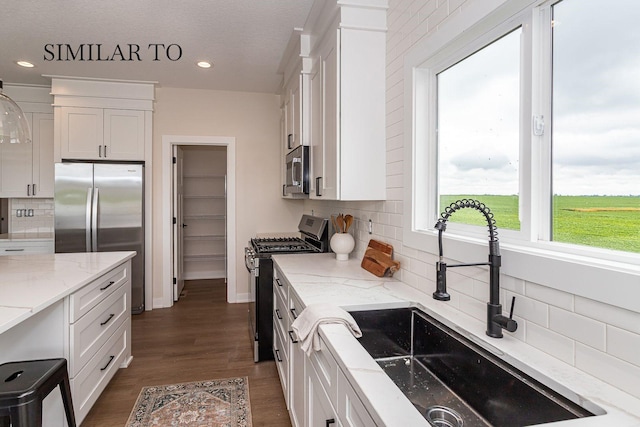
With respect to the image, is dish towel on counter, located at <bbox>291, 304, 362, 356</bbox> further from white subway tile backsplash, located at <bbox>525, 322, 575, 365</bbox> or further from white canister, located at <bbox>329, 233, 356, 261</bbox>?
white canister, located at <bbox>329, 233, 356, 261</bbox>

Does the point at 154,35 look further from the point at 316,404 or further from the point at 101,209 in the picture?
Answer: the point at 316,404

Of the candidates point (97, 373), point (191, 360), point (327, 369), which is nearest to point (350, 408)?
point (327, 369)

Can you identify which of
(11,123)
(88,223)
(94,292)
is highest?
(11,123)

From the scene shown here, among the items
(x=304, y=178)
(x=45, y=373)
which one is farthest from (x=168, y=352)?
(x=304, y=178)

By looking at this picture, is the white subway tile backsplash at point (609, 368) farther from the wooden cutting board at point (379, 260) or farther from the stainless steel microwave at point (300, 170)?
the stainless steel microwave at point (300, 170)

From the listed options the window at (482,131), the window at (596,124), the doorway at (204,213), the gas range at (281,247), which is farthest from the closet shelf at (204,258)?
the window at (596,124)

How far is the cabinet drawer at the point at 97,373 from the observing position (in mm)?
1901

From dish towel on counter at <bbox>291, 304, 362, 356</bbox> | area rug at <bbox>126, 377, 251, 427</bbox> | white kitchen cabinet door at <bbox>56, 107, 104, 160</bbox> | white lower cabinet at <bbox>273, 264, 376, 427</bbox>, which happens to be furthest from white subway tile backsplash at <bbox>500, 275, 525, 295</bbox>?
white kitchen cabinet door at <bbox>56, 107, 104, 160</bbox>

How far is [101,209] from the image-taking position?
385cm

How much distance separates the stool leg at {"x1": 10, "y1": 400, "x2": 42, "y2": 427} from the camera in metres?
1.35

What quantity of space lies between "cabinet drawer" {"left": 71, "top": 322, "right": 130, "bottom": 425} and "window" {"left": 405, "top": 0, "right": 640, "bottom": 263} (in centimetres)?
214

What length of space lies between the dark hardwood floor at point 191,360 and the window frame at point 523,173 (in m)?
1.48

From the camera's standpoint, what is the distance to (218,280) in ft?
18.7

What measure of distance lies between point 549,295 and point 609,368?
228 mm
